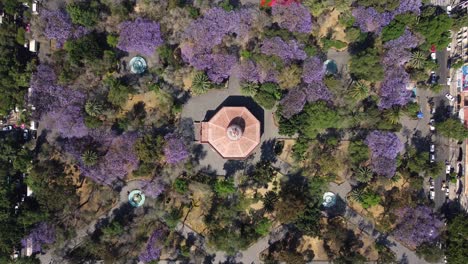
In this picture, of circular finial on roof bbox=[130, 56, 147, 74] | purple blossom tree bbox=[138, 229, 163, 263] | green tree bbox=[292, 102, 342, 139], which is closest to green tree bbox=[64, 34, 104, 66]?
circular finial on roof bbox=[130, 56, 147, 74]

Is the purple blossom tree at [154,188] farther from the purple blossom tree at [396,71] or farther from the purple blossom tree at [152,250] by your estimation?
the purple blossom tree at [396,71]

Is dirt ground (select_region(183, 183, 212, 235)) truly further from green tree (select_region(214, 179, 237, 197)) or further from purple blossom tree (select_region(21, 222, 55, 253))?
purple blossom tree (select_region(21, 222, 55, 253))

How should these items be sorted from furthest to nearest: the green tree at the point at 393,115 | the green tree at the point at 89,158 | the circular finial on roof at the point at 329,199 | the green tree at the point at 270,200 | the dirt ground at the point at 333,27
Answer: the dirt ground at the point at 333,27
the circular finial on roof at the point at 329,199
the green tree at the point at 270,200
the green tree at the point at 393,115
the green tree at the point at 89,158

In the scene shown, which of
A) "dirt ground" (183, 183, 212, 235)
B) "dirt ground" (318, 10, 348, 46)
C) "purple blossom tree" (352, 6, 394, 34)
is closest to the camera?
"purple blossom tree" (352, 6, 394, 34)

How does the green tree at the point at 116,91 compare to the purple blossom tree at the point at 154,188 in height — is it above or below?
above

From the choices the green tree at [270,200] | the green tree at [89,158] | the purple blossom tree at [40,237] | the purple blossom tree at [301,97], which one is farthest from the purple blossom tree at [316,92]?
the purple blossom tree at [40,237]

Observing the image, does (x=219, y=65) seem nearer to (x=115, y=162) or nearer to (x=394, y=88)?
(x=115, y=162)
